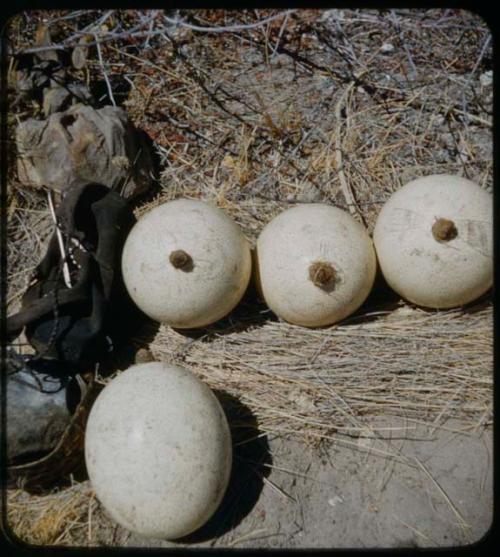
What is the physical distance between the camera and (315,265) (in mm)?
2820

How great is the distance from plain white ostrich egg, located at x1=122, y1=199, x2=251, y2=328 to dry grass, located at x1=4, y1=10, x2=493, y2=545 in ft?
1.08

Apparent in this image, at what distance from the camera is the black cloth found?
3.02m

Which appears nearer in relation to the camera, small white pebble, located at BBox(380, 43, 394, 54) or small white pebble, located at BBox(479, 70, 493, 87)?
small white pebble, located at BBox(479, 70, 493, 87)

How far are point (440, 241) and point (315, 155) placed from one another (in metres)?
1.26

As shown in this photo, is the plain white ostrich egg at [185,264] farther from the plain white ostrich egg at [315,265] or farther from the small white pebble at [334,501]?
the small white pebble at [334,501]

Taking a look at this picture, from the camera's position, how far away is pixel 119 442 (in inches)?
96.6

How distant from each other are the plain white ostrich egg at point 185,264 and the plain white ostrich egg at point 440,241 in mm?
772

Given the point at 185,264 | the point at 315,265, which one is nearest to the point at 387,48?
the point at 315,265

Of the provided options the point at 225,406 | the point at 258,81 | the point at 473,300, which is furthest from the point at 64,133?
the point at 473,300

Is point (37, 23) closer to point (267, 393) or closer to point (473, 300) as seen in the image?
point (267, 393)

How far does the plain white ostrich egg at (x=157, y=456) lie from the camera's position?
7.89ft

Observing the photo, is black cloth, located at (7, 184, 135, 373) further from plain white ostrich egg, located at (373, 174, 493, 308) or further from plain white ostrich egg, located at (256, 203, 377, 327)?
plain white ostrich egg, located at (373, 174, 493, 308)

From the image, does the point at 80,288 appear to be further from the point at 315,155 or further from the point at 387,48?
the point at 387,48

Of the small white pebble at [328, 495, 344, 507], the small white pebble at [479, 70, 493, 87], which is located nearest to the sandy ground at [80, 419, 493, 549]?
the small white pebble at [328, 495, 344, 507]
